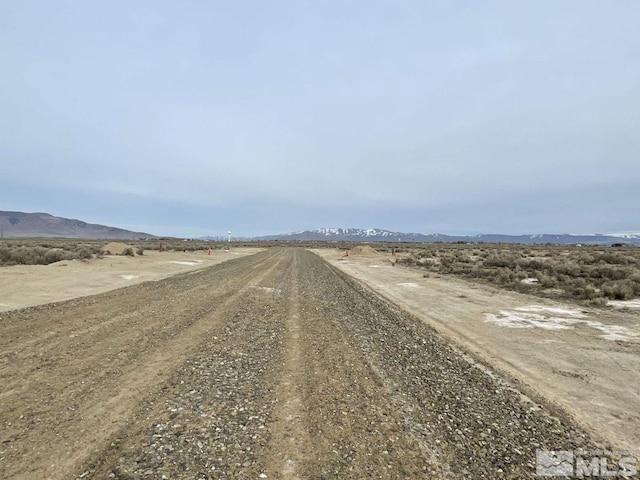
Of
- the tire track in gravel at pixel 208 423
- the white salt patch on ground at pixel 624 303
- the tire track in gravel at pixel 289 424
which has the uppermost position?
the tire track in gravel at pixel 208 423

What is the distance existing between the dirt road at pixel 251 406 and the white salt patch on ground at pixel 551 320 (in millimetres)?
3916

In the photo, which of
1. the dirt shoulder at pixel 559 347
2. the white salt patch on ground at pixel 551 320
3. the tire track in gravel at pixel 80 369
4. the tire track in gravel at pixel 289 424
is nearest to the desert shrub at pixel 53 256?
the tire track in gravel at pixel 80 369

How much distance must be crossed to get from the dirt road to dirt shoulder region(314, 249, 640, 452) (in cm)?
71

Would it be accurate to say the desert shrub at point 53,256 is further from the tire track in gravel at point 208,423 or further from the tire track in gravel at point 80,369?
the tire track in gravel at point 208,423

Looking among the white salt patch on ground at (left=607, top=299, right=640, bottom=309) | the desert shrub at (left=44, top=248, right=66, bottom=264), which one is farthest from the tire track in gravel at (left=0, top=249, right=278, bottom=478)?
the desert shrub at (left=44, top=248, right=66, bottom=264)

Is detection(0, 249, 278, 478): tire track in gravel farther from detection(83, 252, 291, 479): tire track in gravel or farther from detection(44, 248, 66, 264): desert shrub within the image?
detection(44, 248, 66, 264): desert shrub

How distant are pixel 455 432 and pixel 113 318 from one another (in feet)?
30.1

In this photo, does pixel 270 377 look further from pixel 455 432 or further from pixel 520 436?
pixel 520 436

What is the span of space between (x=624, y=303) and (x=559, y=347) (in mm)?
8116

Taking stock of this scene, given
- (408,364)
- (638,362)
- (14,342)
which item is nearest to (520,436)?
(408,364)

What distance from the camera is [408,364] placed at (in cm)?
703

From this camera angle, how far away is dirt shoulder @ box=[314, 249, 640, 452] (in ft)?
17.9

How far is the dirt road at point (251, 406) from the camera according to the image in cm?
371

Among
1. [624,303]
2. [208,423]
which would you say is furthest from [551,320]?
[208,423]
